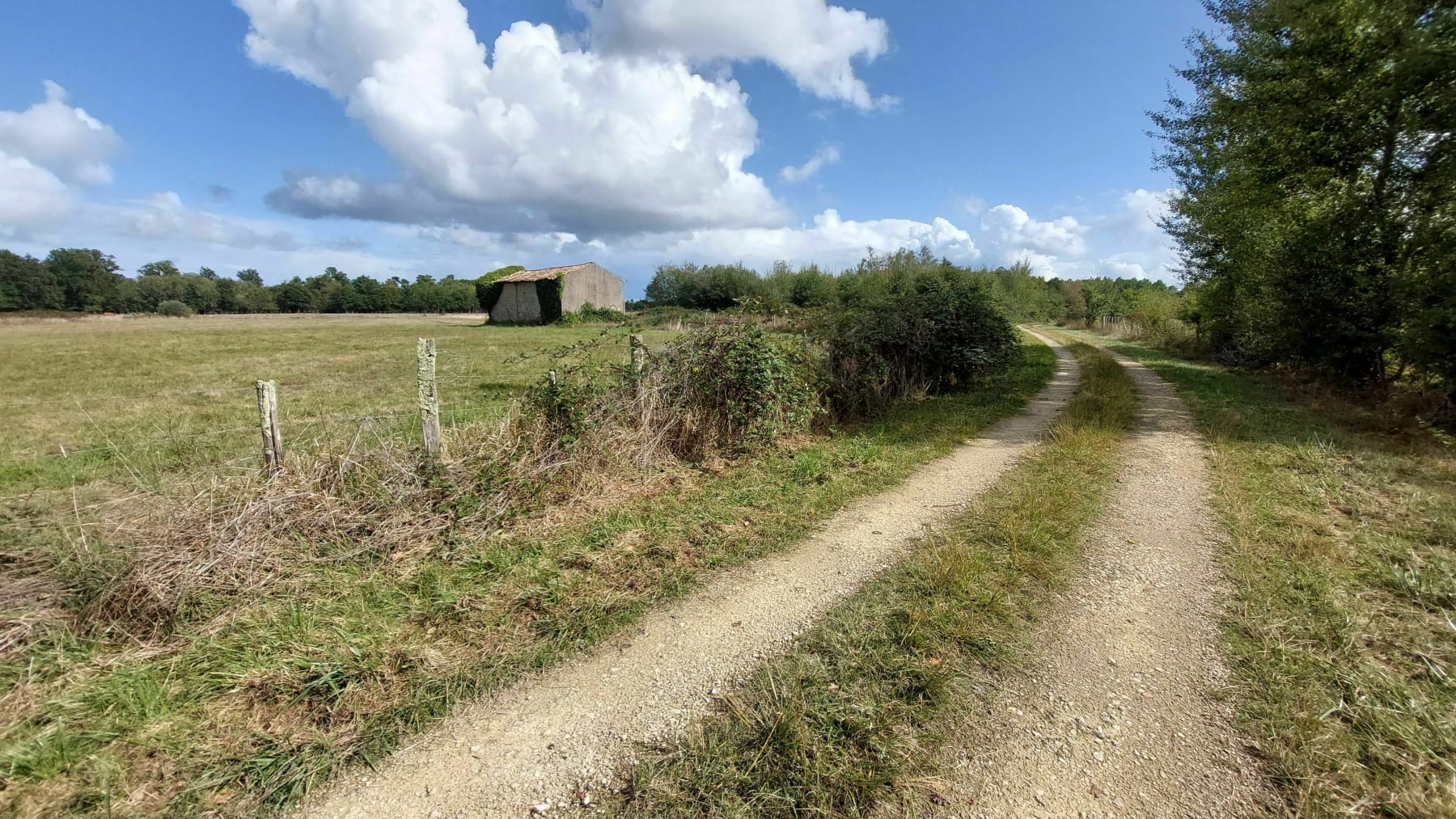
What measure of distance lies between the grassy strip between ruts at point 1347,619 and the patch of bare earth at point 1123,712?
0.50ft

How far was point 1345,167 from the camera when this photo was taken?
10000 millimetres

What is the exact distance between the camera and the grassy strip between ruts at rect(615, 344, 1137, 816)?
2203 mm

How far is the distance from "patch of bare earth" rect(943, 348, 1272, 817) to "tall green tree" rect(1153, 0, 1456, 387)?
7610mm

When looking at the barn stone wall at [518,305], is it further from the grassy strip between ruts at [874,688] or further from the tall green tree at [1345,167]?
the grassy strip between ruts at [874,688]

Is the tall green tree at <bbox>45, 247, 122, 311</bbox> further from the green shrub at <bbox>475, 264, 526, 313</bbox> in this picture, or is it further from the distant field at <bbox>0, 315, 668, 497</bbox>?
the distant field at <bbox>0, 315, 668, 497</bbox>

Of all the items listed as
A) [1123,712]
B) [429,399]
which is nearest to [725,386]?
[429,399]

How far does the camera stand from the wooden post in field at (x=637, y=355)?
21.6 ft

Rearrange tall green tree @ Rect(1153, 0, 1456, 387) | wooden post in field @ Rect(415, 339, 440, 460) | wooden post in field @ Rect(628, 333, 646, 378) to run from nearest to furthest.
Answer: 1. wooden post in field @ Rect(415, 339, 440, 460)
2. wooden post in field @ Rect(628, 333, 646, 378)
3. tall green tree @ Rect(1153, 0, 1456, 387)

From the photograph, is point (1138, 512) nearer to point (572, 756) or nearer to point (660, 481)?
point (660, 481)

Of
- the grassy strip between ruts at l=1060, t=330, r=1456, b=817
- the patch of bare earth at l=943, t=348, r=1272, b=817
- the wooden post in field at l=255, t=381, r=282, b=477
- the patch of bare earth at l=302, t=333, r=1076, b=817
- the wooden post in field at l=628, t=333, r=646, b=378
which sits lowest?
the patch of bare earth at l=302, t=333, r=1076, b=817

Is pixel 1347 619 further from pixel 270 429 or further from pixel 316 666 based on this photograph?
pixel 270 429

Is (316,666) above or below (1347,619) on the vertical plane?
below

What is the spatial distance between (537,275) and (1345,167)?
1693 inches

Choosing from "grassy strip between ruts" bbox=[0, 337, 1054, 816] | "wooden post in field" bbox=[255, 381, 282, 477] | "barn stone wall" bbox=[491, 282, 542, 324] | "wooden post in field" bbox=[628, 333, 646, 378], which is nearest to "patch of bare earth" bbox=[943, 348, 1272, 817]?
"grassy strip between ruts" bbox=[0, 337, 1054, 816]
